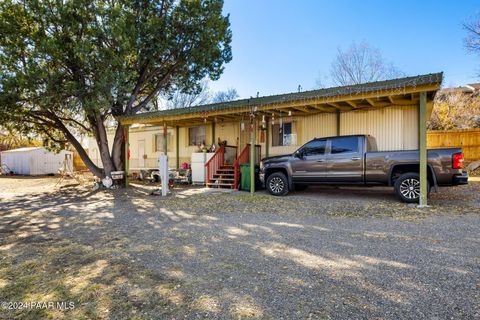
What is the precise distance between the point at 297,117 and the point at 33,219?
9.21 meters

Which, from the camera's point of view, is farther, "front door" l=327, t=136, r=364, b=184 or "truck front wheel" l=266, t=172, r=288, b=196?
"truck front wheel" l=266, t=172, r=288, b=196

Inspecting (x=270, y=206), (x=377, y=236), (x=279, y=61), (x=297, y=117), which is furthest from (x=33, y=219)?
(x=279, y=61)

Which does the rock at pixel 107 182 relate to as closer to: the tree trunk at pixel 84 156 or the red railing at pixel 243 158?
the tree trunk at pixel 84 156

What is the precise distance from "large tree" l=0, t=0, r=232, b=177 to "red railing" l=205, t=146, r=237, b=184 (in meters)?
4.32

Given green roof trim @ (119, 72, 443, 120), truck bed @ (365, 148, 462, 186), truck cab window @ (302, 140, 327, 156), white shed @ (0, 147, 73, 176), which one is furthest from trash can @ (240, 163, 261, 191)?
white shed @ (0, 147, 73, 176)

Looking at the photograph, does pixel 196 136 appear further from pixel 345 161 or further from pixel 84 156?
pixel 345 161

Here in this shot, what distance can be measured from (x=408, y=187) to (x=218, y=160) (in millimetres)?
7399

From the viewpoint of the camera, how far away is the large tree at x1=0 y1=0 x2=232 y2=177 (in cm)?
1059

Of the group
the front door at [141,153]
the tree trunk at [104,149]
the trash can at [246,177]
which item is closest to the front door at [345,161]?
the trash can at [246,177]

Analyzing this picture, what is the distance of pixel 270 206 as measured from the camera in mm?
7742

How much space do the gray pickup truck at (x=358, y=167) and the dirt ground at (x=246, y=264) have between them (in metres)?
0.74

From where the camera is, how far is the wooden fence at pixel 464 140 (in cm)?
1630

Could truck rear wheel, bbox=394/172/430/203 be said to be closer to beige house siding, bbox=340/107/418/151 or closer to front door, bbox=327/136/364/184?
front door, bbox=327/136/364/184

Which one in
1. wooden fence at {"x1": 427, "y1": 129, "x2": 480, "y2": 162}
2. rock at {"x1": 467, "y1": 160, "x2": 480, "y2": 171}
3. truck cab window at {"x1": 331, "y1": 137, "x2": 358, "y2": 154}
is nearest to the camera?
truck cab window at {"x1": 331, "y1": 137, "x2": 358, "y2": 154}
